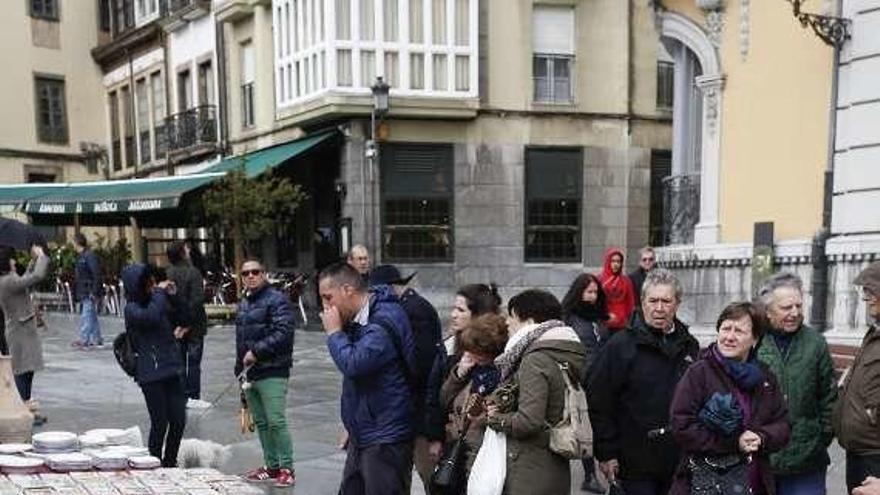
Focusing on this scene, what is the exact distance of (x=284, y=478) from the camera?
6.67 meters

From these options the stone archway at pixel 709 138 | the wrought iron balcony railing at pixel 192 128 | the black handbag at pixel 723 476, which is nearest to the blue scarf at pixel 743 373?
the black handbag at pixel 723 476

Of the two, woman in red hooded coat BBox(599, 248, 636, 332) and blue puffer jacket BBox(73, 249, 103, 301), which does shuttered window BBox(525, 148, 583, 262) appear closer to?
blue puffer jacket BBox(73, 249, 103, 301)

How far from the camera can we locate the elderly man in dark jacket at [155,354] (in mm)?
6441

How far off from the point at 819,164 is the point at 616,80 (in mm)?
10644

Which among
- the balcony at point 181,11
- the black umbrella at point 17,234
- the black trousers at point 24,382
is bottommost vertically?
the black trousers at point 24,382

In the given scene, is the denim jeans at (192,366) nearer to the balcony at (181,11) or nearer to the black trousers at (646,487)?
the black trousers at (646,487)

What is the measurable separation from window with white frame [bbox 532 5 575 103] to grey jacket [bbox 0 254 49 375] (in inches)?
572

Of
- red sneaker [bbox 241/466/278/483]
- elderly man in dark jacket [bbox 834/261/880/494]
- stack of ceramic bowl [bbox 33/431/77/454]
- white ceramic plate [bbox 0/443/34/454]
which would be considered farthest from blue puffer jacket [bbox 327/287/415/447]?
red sneaker [bbox 241/466/278/483]

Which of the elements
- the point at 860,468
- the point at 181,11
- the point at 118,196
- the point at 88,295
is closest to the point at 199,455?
the point at 860,468

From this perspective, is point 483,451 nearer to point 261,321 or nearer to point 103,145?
point 261,321

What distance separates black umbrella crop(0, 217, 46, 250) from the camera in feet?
33.8

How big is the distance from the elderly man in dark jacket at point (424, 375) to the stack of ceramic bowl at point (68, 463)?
1.66 metres

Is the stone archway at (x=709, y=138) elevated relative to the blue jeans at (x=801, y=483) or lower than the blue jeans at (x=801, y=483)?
elevated

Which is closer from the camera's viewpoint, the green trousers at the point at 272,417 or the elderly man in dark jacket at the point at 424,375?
the elderly man in dark jacket at the point at 424,375
